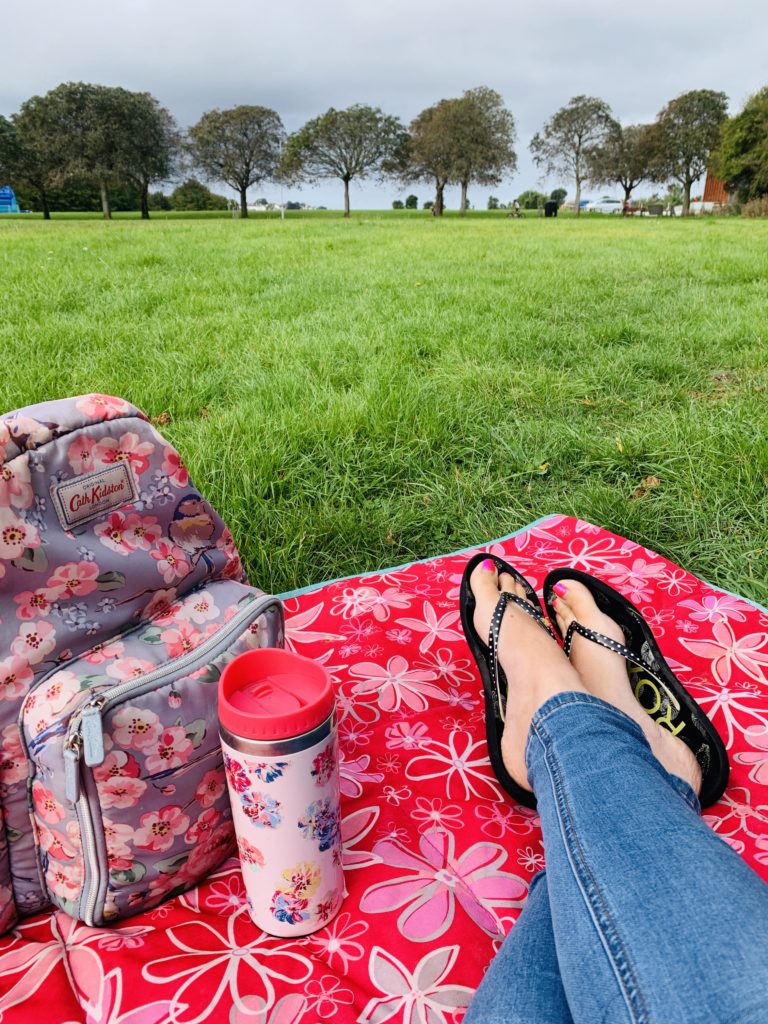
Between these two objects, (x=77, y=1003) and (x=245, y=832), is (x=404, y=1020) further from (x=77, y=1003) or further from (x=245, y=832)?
(x=77, y=1003)

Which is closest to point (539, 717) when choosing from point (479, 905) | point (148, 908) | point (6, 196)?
point (479, 905)

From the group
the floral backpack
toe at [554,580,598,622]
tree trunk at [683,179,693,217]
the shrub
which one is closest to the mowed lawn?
toe at [554,580,598,622]

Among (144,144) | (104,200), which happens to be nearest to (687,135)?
(144,144)

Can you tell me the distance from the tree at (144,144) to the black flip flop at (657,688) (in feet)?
107

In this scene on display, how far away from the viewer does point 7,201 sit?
34344mm

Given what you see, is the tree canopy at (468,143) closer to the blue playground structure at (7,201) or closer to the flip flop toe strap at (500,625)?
the blue playground structure at (7,201)

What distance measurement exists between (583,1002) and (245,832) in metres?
0.49

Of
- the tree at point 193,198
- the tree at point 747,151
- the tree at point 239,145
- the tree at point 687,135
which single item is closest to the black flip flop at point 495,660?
the tree at point 747,151

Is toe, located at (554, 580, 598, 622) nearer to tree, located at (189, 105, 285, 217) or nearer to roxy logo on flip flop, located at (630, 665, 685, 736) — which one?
roxy logo on flip flop, located at (630, 665, 685, 736)

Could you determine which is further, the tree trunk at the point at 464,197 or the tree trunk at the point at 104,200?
the tree trunk at the point at 464,197

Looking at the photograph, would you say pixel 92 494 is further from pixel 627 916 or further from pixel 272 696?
pixel 627 916

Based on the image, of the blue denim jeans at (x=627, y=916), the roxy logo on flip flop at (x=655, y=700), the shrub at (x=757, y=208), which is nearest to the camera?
the blue denim jeans at (x=627, y=916)

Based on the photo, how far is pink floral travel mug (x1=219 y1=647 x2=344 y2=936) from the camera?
904 millimetres

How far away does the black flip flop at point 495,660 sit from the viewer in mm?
1339
